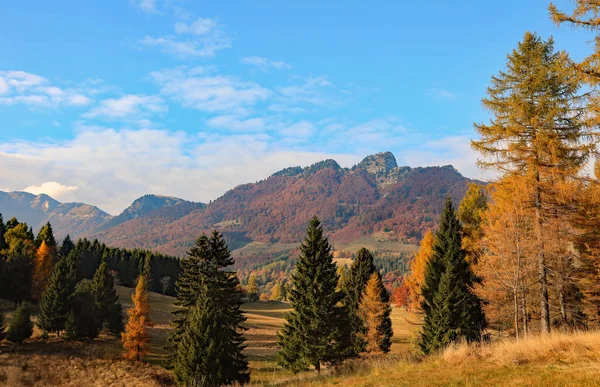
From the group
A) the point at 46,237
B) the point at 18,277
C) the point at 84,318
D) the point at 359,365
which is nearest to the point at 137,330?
the point at 84,318

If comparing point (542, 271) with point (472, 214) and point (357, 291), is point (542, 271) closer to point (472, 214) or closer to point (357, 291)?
point (472, 214)

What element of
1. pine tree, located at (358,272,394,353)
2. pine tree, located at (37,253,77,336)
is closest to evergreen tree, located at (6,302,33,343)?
pine tree, located at (37,253,77,336)

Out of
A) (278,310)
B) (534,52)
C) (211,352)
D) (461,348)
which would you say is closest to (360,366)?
(461,348)

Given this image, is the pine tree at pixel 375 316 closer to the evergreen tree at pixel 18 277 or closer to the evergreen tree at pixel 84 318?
the evergreen tree at pixel 84 318

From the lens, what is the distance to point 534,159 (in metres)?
20.8

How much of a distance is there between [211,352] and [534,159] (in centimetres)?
2362

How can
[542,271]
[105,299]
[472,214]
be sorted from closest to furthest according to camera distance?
[542,271]
[472,214]
[105,299]

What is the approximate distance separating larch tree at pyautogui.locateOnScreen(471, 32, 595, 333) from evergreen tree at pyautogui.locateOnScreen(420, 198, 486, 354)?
8.04 m

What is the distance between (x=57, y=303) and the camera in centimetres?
5109

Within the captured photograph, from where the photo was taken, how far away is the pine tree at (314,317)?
96.0 ft

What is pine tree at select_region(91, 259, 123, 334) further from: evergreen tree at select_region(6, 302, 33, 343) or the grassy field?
evergreen tree at select_region(6, 302, 33, 343)

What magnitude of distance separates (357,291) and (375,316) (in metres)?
4.25

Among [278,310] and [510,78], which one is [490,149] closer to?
[510,78]

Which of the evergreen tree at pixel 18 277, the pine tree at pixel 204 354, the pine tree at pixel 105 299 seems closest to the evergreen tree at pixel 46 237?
the evergreen tree at pixel 18 277
